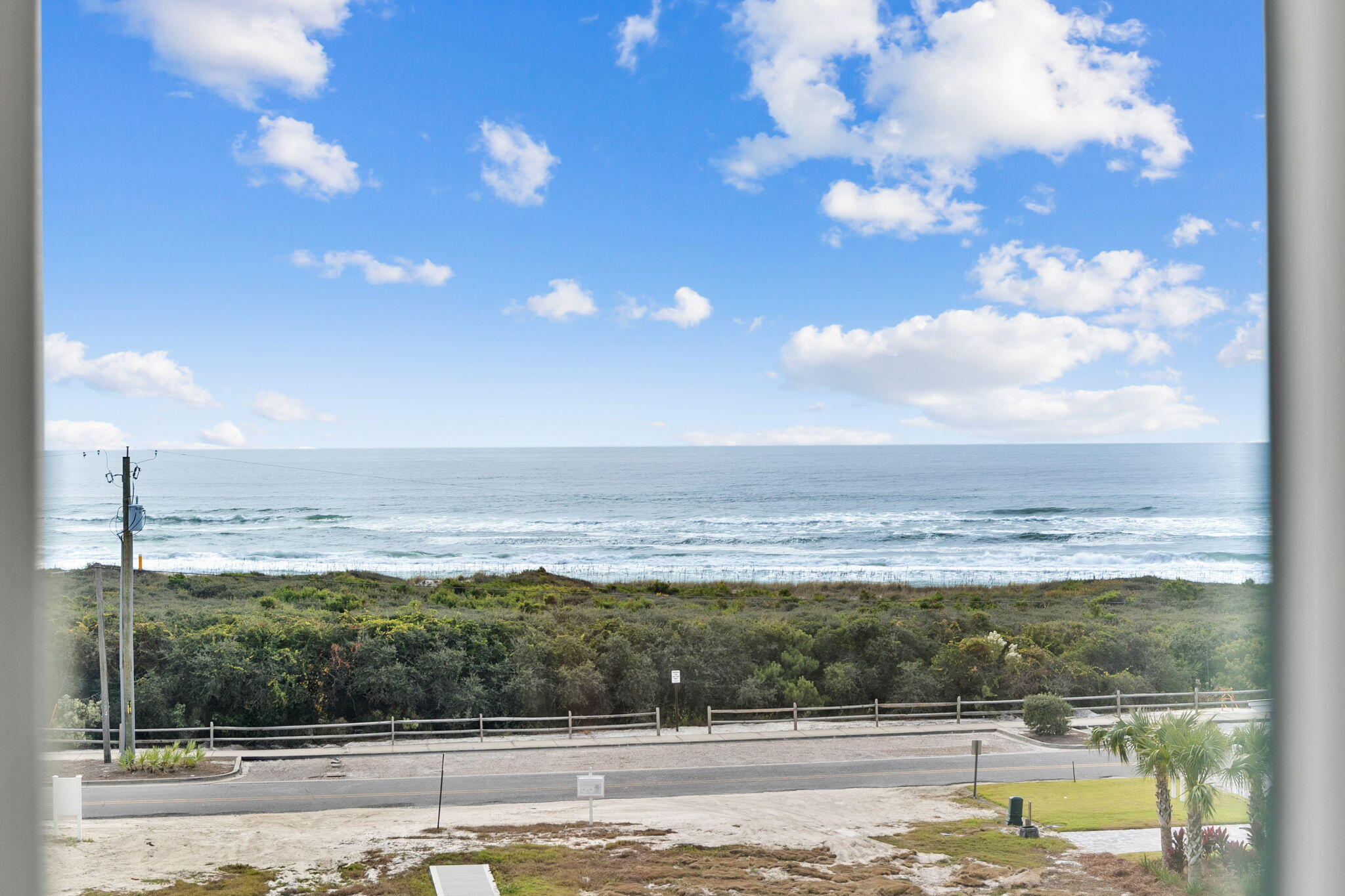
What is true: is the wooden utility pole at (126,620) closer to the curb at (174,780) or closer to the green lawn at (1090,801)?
the curb at (174,780)

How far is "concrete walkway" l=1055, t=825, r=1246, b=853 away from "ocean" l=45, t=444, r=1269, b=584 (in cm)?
383

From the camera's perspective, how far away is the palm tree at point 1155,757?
3.17 metres

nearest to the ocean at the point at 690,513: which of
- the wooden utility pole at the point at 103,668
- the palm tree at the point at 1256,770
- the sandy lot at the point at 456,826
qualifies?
the sandy lot at the point at 456,826

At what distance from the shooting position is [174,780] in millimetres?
5109

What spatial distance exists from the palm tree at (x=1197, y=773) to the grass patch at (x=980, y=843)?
1025 millimetres

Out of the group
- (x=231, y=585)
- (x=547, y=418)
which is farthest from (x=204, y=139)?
(x=231, y=585)

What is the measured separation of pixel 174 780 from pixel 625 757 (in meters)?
3.03

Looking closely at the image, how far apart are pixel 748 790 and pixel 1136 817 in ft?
8.19

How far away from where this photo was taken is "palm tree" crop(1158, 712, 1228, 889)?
2.70m

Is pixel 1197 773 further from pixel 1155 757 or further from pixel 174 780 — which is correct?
pixel 174 780

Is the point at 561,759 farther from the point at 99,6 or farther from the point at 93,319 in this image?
the point at 99,6

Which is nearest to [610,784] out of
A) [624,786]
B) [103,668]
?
[624,786]

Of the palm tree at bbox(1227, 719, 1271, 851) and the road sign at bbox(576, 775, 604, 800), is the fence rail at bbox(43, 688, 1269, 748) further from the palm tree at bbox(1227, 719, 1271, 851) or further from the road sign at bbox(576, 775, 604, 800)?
the palm tree at bbox(1227, 719, 1271, 851)

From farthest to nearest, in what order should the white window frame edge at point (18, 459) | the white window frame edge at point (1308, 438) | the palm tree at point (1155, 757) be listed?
the palm tree at point (1155, 757) < the white window frame edge at point (1308, 438) < the white window frame edge at point (18, 459)
